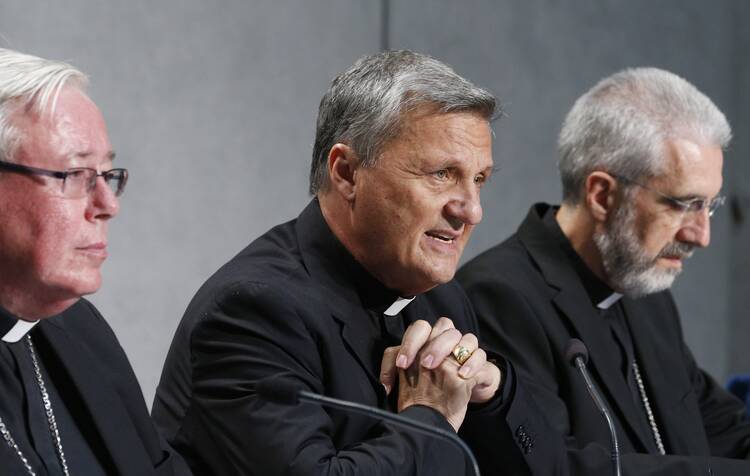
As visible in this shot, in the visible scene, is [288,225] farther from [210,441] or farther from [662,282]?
[662,282]

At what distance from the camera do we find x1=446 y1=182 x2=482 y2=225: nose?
2627 mm

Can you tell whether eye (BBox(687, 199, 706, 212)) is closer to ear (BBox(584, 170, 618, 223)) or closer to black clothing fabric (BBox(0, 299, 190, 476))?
ear (BBox(584, 170, 618, 223))

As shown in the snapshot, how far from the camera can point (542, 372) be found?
124 inches

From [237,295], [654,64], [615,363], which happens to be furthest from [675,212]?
[654,64]

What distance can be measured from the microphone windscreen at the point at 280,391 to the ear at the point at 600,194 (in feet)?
5.42

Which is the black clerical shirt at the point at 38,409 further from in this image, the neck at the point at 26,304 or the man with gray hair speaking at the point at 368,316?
the man with gray hair speaking at the point at 368,316

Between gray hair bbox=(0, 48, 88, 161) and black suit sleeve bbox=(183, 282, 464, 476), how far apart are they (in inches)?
21.3

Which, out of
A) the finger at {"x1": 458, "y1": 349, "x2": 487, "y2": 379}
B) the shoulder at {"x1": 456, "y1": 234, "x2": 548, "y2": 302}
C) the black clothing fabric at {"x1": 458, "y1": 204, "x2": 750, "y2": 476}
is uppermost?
the finger at {"x1": 458, "y1": 349, "x2": 487, "y2": 379}

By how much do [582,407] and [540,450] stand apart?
47 cm

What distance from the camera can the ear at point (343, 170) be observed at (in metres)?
2.65

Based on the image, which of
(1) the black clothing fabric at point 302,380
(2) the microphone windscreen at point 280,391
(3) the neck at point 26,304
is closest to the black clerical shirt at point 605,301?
(1) the black clothing fabric at point 302,380

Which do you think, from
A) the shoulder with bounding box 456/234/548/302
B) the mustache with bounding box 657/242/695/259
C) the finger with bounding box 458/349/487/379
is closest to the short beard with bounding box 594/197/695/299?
the mustache with bounding box 657/242/695/259

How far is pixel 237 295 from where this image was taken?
8.09 feet

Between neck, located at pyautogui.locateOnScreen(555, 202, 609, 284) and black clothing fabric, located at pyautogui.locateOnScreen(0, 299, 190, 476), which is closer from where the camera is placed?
black clothing fabric, located at pyautogui.locateOnScreen(0, 299, 190, 476)
